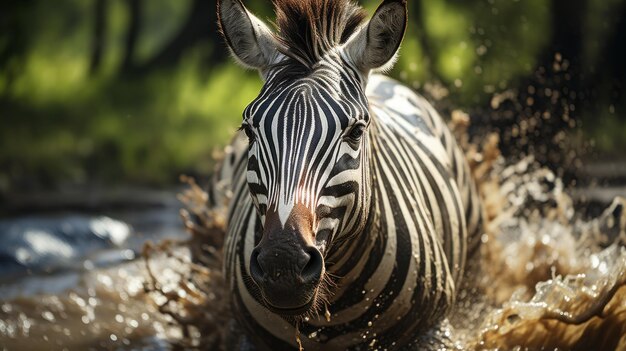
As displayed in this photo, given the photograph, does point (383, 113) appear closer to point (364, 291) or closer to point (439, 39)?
point (364, 291)

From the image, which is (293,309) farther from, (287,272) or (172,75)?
(172,75)

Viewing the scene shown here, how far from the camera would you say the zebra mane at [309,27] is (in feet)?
11.1

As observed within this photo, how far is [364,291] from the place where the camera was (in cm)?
352

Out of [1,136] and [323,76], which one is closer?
[323,76]

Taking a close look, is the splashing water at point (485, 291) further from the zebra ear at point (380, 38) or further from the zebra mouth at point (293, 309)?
the zebra ear at point (380, 38)

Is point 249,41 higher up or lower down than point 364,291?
higher up

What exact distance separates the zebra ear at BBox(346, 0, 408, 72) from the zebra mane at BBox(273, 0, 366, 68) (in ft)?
0.32

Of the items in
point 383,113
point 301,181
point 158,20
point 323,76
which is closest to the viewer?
point 301,181

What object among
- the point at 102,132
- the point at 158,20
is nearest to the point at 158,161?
the point at 102,132

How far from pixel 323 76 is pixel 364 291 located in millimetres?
831

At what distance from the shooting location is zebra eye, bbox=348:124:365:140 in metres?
3.17

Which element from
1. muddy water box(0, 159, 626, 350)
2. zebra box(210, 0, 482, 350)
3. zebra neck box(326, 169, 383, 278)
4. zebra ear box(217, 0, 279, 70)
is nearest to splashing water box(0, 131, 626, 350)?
muddy water box(0, 159, 626, 350)

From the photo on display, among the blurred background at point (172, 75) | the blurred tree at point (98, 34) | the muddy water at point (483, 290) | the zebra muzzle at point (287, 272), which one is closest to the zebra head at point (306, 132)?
the zebra muzzle at point (287, 272)

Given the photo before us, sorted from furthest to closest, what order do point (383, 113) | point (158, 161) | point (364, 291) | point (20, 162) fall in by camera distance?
point (158, 161)
point (20, 162)
point (383, 113)
point (364, 291)
